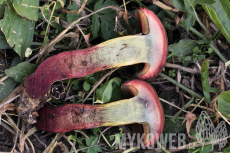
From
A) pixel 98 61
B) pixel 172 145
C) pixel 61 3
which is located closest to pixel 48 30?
pixel 61 3

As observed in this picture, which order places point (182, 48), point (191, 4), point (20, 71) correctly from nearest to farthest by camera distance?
point (20, 71) < point (191, 4) < point (182, 48)

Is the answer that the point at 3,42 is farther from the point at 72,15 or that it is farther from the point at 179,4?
the point at 179,4

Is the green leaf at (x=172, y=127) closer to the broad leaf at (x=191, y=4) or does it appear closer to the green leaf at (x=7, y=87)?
the broad leaf at (x=191, y=4)

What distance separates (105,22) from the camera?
2.27m

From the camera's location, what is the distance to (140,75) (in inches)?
78.3

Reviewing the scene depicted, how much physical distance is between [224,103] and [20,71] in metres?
2.04

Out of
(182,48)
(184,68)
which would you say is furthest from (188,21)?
(184,68)

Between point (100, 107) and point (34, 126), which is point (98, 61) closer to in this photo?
point (100, 107)

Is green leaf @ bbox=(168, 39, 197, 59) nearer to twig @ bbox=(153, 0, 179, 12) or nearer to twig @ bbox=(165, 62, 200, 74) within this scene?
twig @ bbox=(165, 62, 200, 74)

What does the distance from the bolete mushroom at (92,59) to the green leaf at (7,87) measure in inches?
11.7

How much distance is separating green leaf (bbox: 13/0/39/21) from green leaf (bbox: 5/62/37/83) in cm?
48

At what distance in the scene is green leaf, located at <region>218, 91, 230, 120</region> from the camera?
6.88 ft

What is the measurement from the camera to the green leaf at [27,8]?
2018 mm

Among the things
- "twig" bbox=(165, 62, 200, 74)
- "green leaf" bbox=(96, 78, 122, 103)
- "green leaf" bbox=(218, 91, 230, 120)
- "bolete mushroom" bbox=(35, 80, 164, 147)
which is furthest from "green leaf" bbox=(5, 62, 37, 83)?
"green leaf" bbox=(218, 91, 230, 120)
